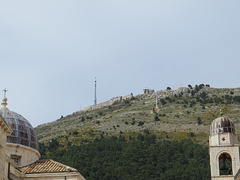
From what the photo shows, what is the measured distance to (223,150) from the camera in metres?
40.4

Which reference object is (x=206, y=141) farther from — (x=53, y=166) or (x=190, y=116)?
(x=53, y=166)

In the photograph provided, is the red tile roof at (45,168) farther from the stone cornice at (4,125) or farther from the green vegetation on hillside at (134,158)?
the green vegetation on hillside at (134,158)

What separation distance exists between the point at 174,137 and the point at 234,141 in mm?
84482

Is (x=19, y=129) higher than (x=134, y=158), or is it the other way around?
(x=134, y=158)

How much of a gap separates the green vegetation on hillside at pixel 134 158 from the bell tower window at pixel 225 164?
44.7 metres

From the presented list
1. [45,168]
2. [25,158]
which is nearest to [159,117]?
[25,158]

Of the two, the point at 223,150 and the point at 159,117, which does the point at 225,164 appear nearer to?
the point at 223,150

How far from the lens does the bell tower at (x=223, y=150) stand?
39844 mm

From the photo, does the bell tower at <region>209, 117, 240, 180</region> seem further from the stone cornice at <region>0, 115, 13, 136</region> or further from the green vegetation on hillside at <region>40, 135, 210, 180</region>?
the green vegetation on hillside at <region>40, 135, 210, 180</region>

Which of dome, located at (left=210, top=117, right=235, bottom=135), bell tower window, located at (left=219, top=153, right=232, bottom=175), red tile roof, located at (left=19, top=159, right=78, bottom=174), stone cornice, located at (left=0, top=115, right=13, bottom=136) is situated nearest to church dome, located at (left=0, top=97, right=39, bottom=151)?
red tile roof, located at (left=19, top=159, right=78, bottom=174)

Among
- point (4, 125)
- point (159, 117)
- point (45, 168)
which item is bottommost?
point (45, 168)

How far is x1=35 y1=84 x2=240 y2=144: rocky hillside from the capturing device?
5084 inches

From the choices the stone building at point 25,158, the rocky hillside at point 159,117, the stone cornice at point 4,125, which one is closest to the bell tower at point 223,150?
the stone building at point 25,158

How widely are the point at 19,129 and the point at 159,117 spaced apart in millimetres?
110806
